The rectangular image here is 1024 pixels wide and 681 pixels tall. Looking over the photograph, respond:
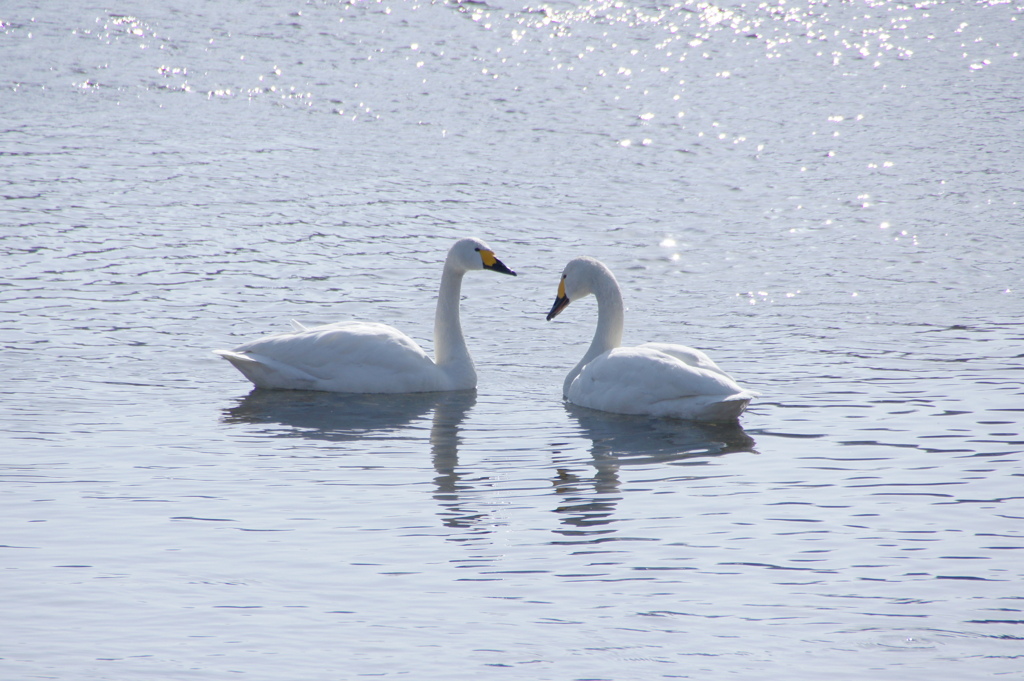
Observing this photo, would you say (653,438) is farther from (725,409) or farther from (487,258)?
(487,258)

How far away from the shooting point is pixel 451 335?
1031 cm

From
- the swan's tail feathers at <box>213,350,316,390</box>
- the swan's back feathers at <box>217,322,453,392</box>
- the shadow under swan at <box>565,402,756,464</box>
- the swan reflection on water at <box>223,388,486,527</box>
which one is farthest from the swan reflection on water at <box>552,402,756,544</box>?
the swan's tail feathers at <box>213,350,316,390</box>

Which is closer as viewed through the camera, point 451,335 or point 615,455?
point 615,455

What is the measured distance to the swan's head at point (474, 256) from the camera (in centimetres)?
1048

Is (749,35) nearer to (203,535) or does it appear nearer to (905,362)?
(905,362)

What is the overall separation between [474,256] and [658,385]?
218 centimetres

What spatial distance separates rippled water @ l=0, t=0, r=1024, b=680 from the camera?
555cm

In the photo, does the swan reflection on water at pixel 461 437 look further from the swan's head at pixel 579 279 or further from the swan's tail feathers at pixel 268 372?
the swan's head at pixel 579 279

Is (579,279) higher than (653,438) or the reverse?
higher

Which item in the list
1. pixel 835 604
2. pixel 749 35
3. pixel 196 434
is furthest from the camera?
pixel 749 35

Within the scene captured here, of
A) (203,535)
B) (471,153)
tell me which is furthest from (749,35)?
(203,535)

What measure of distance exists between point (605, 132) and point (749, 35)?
712 centimetres

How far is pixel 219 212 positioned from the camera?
588 inches

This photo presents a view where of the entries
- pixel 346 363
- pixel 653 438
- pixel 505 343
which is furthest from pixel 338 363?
pixel 653 438
